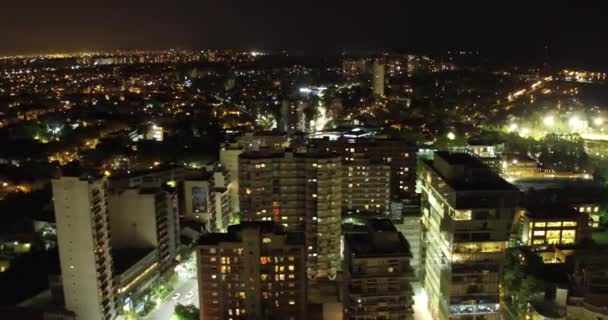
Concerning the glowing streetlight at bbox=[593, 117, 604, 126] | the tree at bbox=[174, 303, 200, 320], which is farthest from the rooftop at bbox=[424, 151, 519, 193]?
the glowing streetlight at bbox=[593, 117, 604, 126]

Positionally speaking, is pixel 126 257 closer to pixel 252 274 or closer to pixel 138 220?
pixel 138 220

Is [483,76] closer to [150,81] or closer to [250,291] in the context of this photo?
[150,81]

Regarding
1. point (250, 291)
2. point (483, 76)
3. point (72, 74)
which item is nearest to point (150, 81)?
point (72, 74)

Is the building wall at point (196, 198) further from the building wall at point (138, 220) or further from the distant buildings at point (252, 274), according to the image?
the distant buildings at point (252, 274)

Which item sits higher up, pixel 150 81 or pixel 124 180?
pixel 150 81

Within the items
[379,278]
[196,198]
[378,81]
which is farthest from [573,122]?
[379,278]
